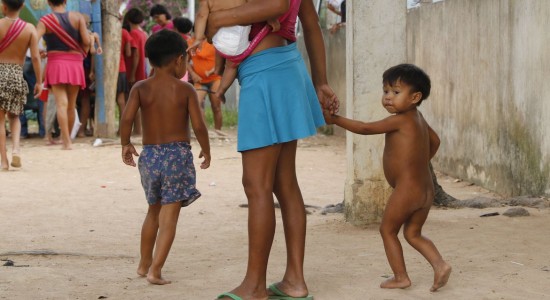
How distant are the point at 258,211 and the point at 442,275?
907 millimetres

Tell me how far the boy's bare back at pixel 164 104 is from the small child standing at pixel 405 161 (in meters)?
0.81

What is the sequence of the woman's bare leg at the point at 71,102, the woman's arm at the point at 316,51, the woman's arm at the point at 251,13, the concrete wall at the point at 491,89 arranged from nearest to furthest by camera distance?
the woman's arm at the point at 251,13, the woman's arm at the point at 316,51, the concrete wall at the point at 491,89, the woman's bare leg at the point at 71,102

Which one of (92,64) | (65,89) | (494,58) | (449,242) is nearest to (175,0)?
(92,64)

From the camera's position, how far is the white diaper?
4371mm

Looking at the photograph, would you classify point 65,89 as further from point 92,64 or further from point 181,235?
point 181,235

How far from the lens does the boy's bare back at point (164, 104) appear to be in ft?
17.0

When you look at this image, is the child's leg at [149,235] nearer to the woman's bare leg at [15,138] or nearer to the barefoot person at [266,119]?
the barefoot person at [266,119]

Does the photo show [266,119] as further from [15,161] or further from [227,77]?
[15,161]

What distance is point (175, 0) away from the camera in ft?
88.9

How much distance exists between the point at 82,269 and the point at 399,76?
2004mm

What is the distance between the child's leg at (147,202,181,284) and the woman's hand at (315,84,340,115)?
3.09 feet

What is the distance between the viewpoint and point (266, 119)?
4.41 m

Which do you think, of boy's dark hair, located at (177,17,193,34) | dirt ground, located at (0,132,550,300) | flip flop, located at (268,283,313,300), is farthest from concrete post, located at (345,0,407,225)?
boy's dark hair, located at (177,17,193,34)

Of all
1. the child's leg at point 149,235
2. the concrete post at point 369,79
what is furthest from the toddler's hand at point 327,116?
the concrete post at point 369,79
